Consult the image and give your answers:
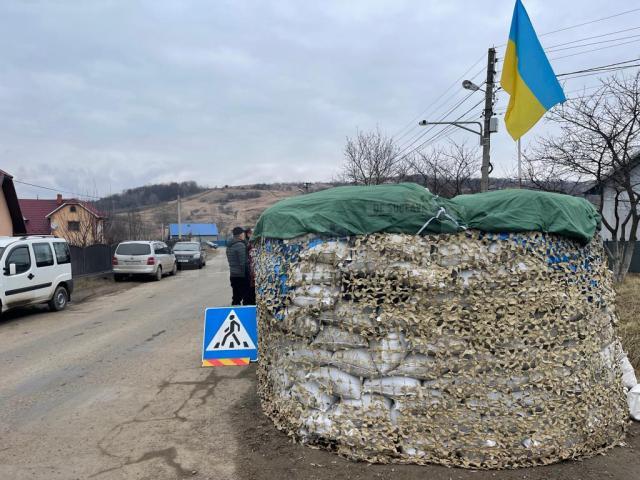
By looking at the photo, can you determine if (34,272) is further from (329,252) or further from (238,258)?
(329,252)

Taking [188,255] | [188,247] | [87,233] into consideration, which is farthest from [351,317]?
[87,233]

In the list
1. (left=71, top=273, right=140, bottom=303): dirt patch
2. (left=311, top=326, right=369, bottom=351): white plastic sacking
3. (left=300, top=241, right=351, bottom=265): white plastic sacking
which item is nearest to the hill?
(left=71, top=273, right=140, bottom=303): dirt patch

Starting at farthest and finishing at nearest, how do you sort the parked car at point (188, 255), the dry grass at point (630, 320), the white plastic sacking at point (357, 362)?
1. the parked car at point (188, 255)
2. the dry grass at point (630, 320)
3. the white plastic sacking at point (357, 362)

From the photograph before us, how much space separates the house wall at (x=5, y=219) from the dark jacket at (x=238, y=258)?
65.0 ft

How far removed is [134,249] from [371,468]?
17889mm

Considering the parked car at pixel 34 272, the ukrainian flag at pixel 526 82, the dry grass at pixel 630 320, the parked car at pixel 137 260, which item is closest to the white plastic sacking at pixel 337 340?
the ukrainian flag at pixel 526 82

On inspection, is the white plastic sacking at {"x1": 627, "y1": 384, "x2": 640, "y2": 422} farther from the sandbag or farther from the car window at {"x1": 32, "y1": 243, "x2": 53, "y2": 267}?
the car window at {"x1": 32, "y1": 243, "x2": 53, "y2": 267}

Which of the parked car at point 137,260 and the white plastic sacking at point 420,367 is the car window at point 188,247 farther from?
the white plastic sacking at point 420,367

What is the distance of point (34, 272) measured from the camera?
36.0ft

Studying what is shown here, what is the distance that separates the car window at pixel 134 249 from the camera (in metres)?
19.4

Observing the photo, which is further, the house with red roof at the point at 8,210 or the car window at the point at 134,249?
the house with red roof at the point at 8,210

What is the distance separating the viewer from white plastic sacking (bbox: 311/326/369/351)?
3809 millimetres

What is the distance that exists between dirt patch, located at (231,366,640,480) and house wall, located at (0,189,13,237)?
23.8 metres

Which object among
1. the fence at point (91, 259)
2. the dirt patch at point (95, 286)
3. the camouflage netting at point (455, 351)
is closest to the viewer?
the camouflage netting at point (455, 351)
